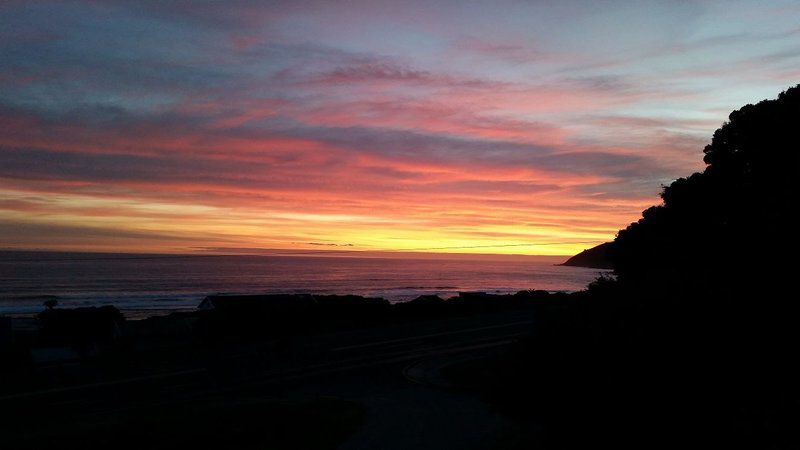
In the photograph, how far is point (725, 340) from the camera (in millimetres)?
14445

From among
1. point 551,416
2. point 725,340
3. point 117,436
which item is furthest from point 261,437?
point 725,340

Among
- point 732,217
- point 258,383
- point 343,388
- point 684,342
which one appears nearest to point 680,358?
point 684,342

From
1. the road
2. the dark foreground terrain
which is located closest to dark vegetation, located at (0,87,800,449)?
the dark foreground terrain

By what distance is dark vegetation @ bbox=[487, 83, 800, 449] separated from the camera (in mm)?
13094

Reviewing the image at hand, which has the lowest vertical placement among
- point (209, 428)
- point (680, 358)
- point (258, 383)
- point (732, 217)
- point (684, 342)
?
point (258, 383)

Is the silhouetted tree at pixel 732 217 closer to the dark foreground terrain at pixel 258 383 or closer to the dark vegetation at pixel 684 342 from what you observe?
the dark vegetation at pixel 684 342

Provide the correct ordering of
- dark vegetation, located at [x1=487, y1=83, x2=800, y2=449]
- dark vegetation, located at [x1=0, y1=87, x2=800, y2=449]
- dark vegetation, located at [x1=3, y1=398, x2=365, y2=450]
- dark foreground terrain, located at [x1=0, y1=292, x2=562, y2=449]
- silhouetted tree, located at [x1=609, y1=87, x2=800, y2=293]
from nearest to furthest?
dark vegetation, located at [x1=487, y1=83, x2=800, y2=449] < dark vegetation, located at [x1=0, y1=87, x2=800, y2=449] < silhouetted tree, located at [x1=609, y1=87, x2=800, y2=293] < dark vegetation, located at [x1=3, y1=398, x2=365, y2=450] < dark foreground terrain, located at [x1=0, y1=292, x2=562, y2=449]

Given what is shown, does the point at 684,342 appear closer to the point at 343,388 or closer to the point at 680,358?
the point at 680,358

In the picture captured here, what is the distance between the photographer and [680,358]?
1424 cm

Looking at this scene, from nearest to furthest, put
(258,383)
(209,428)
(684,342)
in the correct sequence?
(684,342)
(209,428)
(258,383)

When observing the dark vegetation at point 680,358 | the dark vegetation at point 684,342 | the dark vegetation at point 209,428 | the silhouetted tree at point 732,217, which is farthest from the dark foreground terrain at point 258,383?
the silhouetted tree at point 732,217

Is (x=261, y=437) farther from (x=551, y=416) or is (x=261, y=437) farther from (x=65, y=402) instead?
(x=65, y=402)

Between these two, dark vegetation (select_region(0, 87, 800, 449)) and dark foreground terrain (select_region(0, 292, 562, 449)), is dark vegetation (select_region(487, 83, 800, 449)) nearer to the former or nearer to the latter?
dark vegetation (select_region(0, 87, 800, 449))

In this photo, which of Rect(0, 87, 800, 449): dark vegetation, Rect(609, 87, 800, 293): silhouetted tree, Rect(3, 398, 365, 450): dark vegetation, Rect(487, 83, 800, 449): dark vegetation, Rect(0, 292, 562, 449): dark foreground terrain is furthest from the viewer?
Rect(0, 292, 562, 449): dark foreground terrain
